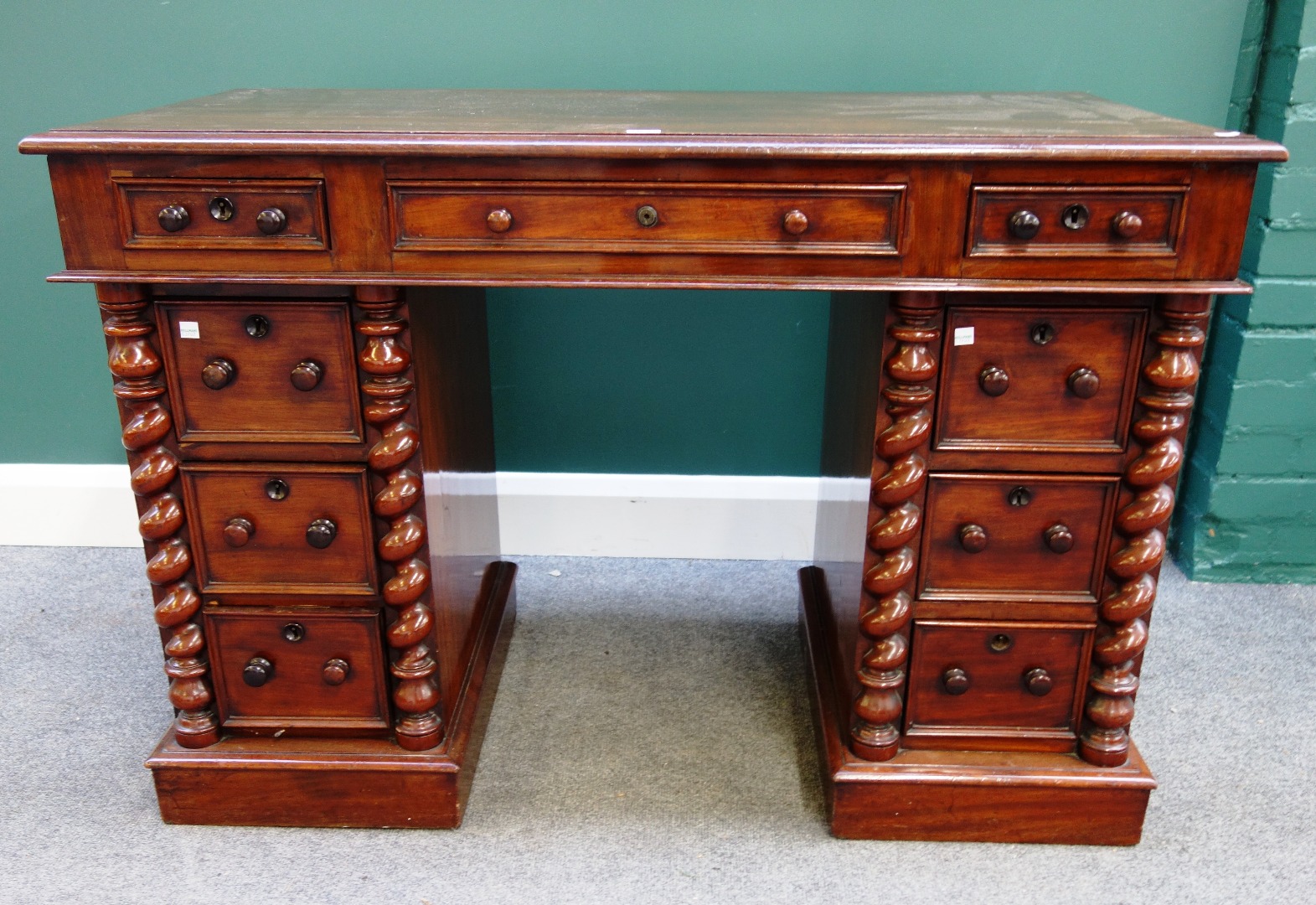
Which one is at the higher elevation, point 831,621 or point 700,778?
point 831,621

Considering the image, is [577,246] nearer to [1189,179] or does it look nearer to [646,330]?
[1189,179]

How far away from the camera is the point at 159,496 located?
1.36 meters

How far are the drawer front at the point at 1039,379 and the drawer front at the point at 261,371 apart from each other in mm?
749

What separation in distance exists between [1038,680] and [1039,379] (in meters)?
0.42

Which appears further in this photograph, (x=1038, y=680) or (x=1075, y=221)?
(x=1038, y=680)

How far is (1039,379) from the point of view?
4.23 ft

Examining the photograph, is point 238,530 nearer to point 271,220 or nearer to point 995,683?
point 271,220

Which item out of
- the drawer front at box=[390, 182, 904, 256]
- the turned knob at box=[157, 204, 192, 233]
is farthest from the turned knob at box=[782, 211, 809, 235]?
the turned knob at box=[157, 204, 192, 233]

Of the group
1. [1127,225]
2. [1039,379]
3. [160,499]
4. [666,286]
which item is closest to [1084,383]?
[1039,379]

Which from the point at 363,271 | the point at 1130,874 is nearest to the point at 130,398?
the point at 363,271

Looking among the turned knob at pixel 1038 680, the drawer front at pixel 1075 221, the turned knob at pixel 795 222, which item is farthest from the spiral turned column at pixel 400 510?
the turned knob at pixel 1038 680

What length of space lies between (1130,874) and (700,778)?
1.98ft

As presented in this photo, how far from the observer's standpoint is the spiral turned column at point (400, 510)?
1.28m

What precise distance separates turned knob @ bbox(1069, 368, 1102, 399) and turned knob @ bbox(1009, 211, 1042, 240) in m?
0.19
